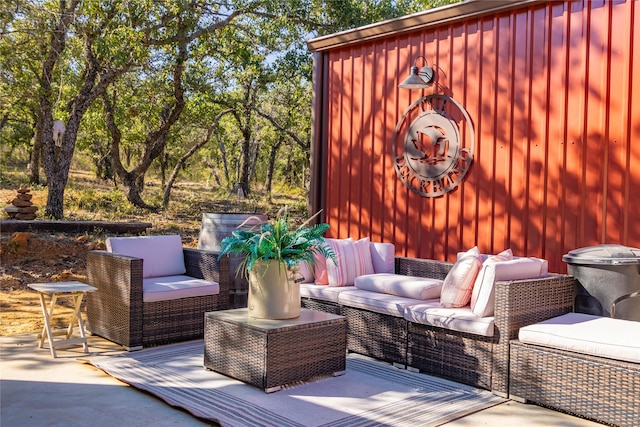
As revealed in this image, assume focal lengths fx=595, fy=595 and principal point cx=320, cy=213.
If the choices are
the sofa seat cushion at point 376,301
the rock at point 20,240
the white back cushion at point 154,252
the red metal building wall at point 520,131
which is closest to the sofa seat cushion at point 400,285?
the sofa seat cushion at point 376,301

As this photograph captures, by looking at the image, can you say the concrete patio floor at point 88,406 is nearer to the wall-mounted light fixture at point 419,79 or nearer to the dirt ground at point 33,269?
the dirt ground at point 33,269

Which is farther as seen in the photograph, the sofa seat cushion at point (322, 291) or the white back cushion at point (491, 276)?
the sofa seat cushion at point (322, 291)

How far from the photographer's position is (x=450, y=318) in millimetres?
3803

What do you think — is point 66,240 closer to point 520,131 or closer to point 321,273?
point 321,273

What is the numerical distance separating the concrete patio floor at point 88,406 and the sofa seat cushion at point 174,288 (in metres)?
0.72

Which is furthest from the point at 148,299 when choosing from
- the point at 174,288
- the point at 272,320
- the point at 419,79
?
the point at 419,79

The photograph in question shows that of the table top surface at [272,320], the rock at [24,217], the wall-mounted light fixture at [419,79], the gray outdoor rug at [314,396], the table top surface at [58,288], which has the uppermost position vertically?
the wall-mounted light fixture at [419,79]

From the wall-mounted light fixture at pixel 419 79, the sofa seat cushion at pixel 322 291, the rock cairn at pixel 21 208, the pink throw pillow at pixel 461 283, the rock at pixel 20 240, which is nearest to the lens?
the pink throw pillow at pixel 461 283

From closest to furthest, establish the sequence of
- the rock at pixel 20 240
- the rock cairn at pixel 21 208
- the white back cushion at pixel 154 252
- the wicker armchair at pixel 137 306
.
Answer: the wicker armchair at pixel 137 306
the white back cushion at pixel 154 252
the rock at pixel 20 240
the rock cairn at pixel 21 208

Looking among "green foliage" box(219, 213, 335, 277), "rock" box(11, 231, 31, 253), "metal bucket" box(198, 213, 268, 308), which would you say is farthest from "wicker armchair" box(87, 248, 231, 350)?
"rock" box(11, 231, 31, 253)

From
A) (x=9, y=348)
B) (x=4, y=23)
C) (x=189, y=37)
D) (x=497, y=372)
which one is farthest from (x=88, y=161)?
(x=497, y=372)

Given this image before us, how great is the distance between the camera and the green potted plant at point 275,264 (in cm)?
371

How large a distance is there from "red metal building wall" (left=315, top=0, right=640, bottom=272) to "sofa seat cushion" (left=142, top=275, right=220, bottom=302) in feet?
6.18

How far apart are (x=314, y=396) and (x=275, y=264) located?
2.71 ft
